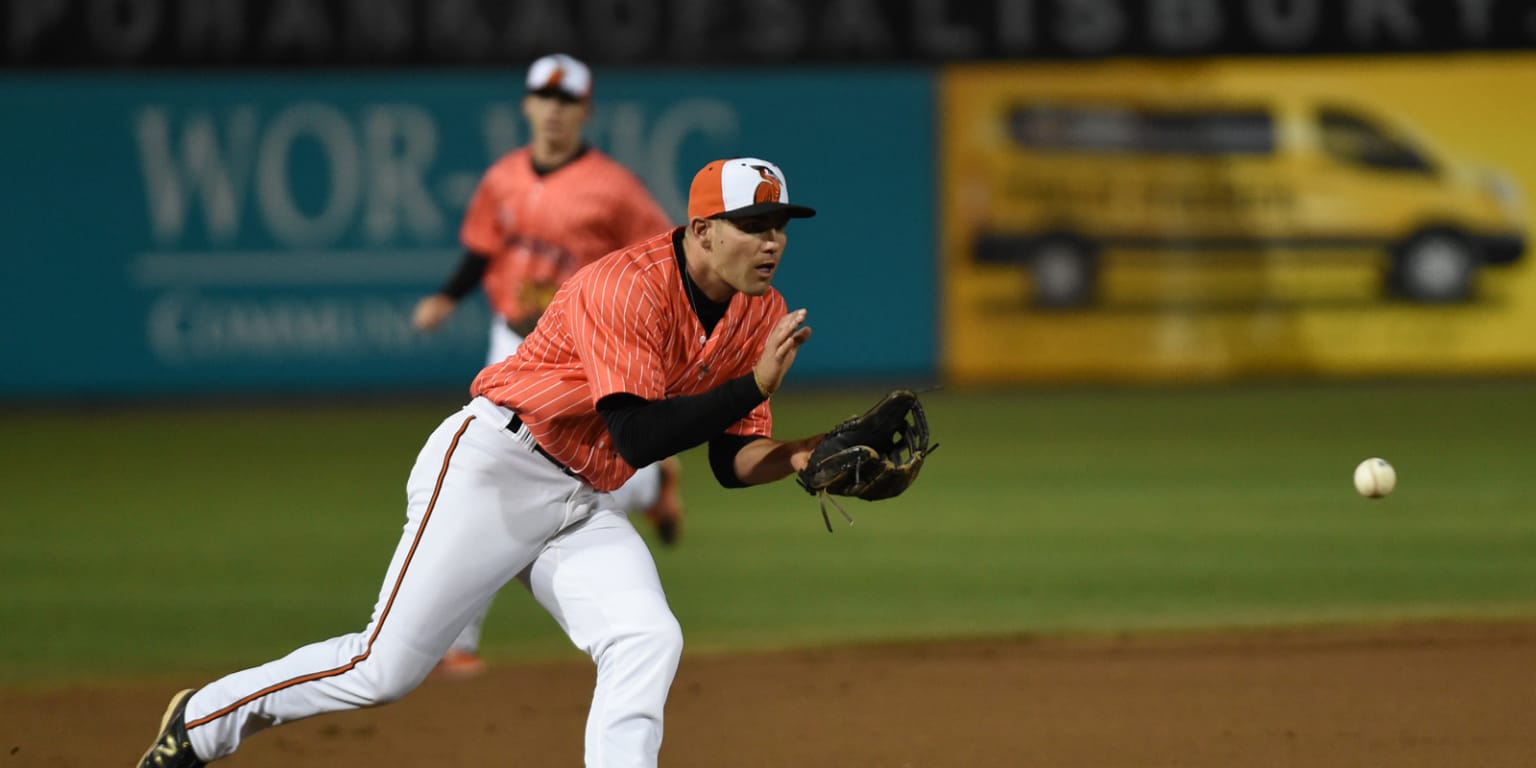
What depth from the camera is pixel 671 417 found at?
4141mm

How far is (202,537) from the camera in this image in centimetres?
965

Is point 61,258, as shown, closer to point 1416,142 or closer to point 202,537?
point 202,537

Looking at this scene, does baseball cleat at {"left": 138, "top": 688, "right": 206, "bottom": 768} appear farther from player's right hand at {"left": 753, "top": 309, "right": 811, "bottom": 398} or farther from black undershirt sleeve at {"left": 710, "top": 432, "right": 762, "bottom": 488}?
player's right hand at {"left": 753, "top": 309, "right": 811, "bottom": 398}

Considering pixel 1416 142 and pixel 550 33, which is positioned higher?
pixel 550 33

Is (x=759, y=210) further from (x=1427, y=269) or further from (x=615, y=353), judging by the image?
(x=1427, y=269)

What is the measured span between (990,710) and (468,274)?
117 inches

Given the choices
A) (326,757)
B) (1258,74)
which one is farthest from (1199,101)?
(326,757)

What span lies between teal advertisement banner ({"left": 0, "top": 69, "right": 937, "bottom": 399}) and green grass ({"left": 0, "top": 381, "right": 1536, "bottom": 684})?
3.17ft

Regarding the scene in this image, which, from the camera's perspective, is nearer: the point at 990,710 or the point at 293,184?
the point at 990,710

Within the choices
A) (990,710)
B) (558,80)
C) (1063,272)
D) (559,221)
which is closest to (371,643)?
(990,710)

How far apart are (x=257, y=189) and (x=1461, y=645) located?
34.5 ft

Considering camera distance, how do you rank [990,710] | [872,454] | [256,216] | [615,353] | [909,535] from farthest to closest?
[256,216], [909,535], [990,710], [872,454], [615,353]

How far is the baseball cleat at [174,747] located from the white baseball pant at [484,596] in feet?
0.10

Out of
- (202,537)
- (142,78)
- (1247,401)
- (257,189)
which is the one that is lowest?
(1247,401)
